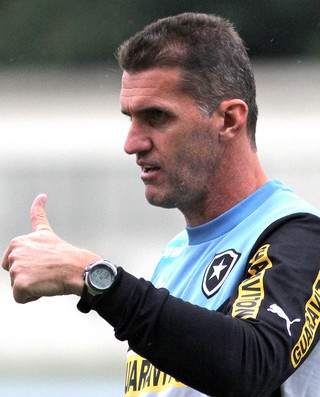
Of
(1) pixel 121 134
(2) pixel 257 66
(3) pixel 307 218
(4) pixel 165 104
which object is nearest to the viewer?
(3) pixel 307 218

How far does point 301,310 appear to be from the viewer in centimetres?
316

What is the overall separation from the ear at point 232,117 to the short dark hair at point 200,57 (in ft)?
0.09

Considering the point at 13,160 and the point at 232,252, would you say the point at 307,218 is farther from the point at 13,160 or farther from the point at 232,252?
the point at 13,160

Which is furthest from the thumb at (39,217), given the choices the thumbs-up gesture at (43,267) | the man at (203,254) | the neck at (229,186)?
the neck at (229,186)

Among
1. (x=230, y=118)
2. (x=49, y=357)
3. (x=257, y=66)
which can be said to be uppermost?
(x=257, y=66)

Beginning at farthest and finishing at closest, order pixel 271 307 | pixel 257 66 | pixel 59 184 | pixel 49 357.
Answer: pixel 257 66 → pixel 59 184 → pixel 49 357 → pixel 271 307

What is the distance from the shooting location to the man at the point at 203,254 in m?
3.01

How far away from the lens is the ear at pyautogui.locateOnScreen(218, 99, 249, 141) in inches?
147

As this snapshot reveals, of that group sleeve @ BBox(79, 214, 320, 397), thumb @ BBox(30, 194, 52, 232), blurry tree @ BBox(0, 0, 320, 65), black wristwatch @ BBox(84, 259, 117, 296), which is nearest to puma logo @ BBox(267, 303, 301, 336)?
sleeve @ BBox(79, 214, 320, 397)

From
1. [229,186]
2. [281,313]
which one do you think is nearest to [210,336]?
[281,313]

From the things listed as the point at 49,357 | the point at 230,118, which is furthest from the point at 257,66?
the point at 230,118

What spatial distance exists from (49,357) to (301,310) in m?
8.61

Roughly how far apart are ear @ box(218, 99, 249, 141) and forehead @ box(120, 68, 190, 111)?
16 centimetres

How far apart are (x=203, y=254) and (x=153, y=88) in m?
0.52
